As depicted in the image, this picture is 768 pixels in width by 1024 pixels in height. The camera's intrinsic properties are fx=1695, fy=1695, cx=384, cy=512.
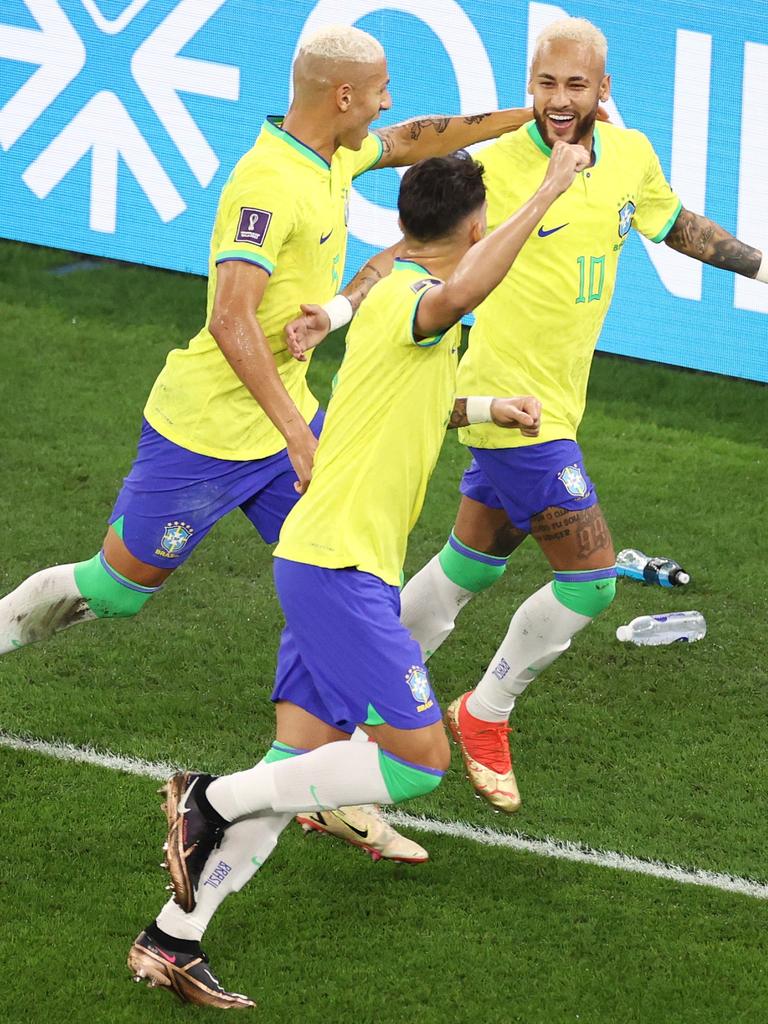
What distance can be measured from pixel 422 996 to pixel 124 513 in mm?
1686

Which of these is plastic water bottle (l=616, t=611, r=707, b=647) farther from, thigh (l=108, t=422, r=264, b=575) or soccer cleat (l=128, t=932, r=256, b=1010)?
soccer cleat (l=128, t=932, r=256, b=1010)

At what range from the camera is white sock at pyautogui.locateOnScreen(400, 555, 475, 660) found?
5.57m

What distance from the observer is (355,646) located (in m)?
4.02

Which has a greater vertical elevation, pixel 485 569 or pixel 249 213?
pixel 249 213

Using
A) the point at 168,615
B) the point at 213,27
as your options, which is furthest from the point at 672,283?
the point at 168,615

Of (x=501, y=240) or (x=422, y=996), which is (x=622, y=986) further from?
(x=501, y=240)

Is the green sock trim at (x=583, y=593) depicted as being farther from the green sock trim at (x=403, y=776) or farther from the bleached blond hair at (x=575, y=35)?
the bleached blond hair at (x=575, y=35)

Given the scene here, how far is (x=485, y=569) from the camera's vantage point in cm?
555

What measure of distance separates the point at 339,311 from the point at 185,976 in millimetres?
1812

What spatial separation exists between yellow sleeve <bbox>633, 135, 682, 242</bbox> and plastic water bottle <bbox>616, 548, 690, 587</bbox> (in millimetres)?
1907

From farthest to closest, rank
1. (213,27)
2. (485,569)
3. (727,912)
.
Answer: (213,27) → (485,569) → (727,912)

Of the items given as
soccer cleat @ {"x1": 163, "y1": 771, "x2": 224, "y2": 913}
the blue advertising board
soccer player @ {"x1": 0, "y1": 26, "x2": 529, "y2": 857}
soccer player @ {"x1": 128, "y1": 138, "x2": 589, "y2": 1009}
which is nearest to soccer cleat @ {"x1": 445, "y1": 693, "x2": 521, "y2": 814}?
soccer player @ {"x1": 0, "y1": 26, "x2": 529, "y2": 857}

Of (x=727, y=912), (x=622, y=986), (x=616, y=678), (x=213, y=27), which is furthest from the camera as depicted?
(x=213, y=27)

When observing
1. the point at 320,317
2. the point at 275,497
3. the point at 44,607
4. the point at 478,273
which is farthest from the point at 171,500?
the point at 478,273
